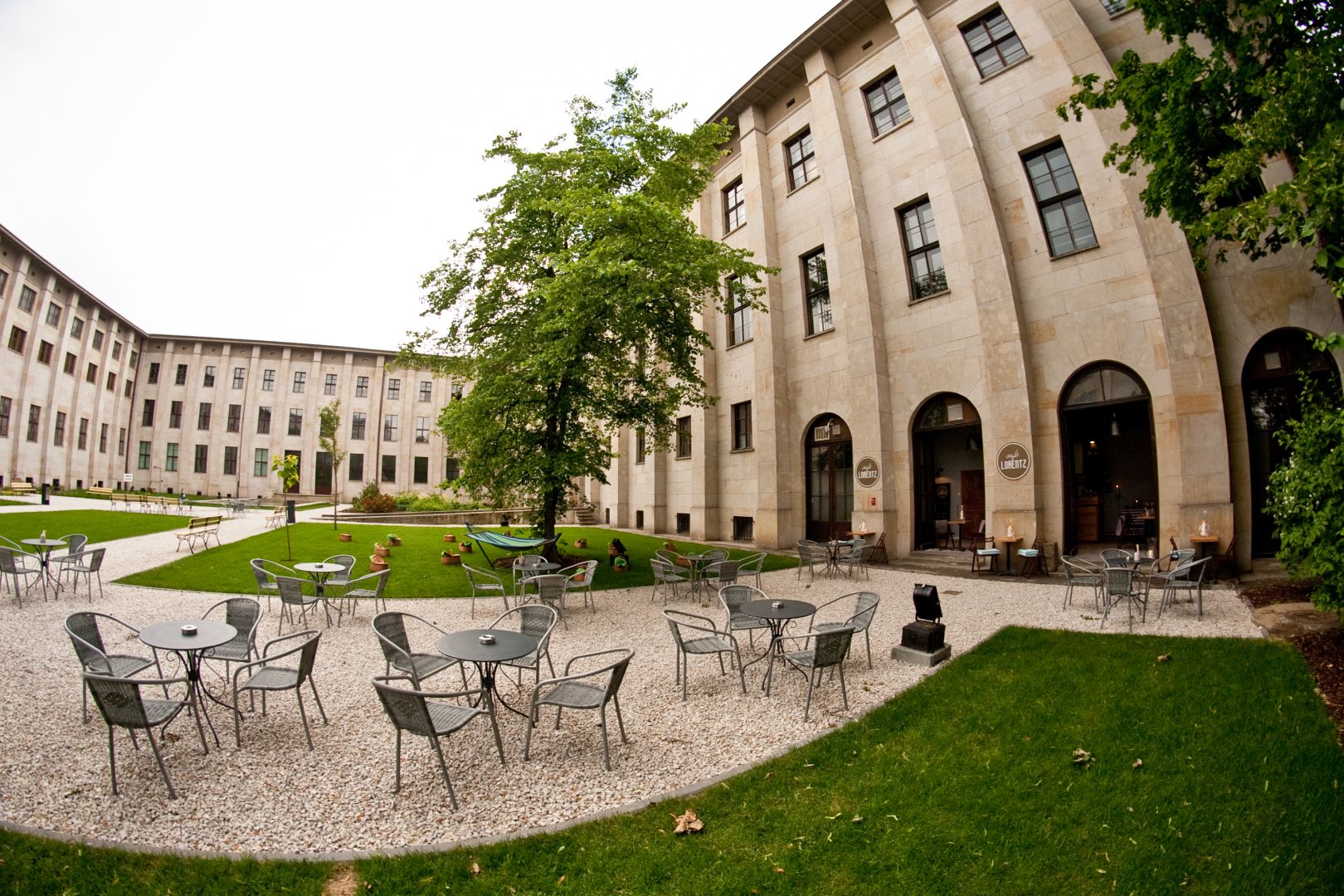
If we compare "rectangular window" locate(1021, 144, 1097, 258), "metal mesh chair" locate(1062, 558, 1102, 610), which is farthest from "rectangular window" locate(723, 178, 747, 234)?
"metal mesh chair" locate(1062, 558, 1102, 610)

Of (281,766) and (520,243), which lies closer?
(281,766)

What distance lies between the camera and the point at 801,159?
19.5 meters

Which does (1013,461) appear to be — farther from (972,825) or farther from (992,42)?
(972,825)


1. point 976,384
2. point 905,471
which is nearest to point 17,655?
point 905,471

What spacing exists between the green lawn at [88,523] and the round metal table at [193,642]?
16.4 m

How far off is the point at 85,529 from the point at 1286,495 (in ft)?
95.3

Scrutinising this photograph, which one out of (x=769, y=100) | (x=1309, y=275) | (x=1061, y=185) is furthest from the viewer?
(x=769, y=100)

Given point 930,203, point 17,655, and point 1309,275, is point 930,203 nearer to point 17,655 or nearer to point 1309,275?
point 1309,275

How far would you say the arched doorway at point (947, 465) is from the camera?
49.6 ft

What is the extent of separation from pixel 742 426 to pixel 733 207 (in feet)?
29.4

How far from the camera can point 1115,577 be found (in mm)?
8047

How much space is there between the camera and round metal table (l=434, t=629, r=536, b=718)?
4926 mm

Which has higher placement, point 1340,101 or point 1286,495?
point 1340,101

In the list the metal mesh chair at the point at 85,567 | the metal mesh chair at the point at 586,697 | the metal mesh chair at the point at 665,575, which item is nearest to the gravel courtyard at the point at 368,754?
the metal mesh chair at the point at 586,697
